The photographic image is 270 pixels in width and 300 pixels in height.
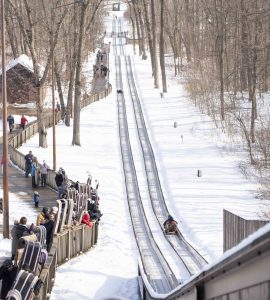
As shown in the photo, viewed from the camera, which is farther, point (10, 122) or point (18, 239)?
point (10, 122)

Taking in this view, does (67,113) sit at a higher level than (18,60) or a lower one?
lower

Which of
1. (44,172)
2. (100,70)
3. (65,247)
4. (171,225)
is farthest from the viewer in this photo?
(100,70)

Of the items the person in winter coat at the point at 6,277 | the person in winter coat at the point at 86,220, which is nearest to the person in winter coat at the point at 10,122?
the person in winter coat at the point at 86,220

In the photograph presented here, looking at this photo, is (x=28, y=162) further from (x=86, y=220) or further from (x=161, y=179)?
(x=86, y=220)

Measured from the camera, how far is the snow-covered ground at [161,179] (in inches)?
731

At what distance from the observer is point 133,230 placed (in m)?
27.8

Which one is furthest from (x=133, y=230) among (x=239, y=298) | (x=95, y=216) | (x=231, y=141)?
(x=239, y=298)

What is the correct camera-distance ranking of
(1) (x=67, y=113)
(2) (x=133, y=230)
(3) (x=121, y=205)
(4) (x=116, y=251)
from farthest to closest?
(1) (x=67, y=113), (3) (x=121, y=205), (2) (x=133, y=230), (4) (x=116, y=251)

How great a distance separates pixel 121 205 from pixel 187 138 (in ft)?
54.5

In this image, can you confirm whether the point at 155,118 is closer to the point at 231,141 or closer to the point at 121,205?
the point at 231,141

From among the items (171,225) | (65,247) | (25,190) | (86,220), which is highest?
(86,220)

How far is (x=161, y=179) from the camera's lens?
37.5m

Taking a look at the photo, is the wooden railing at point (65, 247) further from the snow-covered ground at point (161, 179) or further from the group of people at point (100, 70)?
the group of people at point (100, 70)

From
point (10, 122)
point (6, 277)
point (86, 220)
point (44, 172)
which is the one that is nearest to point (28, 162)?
point (44, 172)
